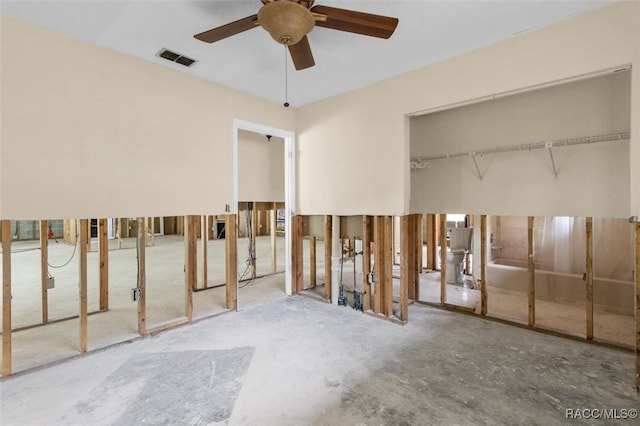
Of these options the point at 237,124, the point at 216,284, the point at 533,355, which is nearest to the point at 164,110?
the point at 237,124

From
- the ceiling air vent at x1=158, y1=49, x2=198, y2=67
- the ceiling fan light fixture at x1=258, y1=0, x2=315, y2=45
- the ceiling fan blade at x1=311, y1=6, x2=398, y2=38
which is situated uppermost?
the ceiling air vent at x1=158, y1=49, x2=198, y2=67

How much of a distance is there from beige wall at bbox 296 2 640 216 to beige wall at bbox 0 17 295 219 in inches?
52.0

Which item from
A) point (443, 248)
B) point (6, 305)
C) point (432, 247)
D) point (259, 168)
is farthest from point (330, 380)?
point (432, 247)

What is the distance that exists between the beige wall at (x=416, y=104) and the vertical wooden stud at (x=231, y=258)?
1.25m

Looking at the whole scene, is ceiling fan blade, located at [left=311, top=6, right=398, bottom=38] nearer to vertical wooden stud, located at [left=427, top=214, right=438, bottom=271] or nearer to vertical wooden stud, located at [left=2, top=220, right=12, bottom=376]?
vertical wooden stud, located at [left=2, top=220, right=12, bottom=376]

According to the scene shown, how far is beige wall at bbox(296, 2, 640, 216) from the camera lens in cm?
241

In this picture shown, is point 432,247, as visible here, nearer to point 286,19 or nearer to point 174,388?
point 174,388

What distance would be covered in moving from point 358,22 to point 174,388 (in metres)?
2.96

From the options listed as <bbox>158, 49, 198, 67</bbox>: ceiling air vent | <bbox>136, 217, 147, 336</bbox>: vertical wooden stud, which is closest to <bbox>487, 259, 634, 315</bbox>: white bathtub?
<bbox>136, 217, 147, 336</bbox>: vertical wooden stud

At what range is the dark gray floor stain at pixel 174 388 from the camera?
2031mm

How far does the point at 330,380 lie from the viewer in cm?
240

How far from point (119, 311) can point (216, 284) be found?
163 cm

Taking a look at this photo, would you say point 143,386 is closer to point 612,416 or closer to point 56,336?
point 56,336

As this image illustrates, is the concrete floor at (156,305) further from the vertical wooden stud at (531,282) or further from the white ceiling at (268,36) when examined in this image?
the white ceiling at (268,36)
